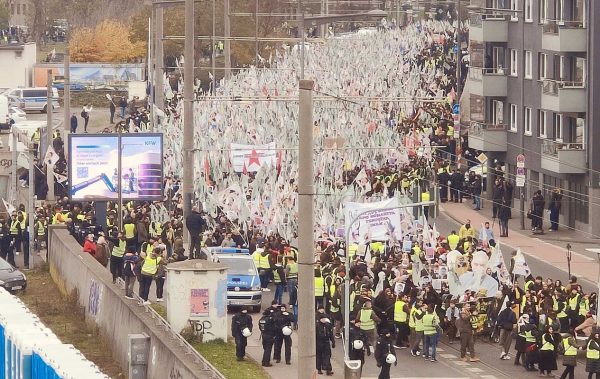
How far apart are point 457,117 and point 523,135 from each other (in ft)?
16.1

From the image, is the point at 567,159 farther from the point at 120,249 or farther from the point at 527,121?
the point at 120,249

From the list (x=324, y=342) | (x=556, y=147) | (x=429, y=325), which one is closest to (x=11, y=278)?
(x=429, y=325)

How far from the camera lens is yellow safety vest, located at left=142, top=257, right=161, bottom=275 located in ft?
142

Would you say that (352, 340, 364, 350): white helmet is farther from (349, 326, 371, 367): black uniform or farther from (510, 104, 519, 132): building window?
(510, 104, 519, 132): building window

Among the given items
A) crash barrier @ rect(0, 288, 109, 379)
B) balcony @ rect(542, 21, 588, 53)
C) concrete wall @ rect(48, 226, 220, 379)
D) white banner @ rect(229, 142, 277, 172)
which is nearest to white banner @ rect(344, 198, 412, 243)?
concrete wall @ rect(48, 226, 220, 379)

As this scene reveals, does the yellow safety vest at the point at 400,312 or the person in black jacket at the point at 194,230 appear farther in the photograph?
the person in black jacket at the point at 194,230

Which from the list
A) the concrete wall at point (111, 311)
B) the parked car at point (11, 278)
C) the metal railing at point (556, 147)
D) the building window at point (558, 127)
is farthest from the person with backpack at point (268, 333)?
the building window at point (558, 127)

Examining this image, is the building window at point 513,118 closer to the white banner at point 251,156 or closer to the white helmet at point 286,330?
the white banner at point 251,156

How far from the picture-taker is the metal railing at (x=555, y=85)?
6534 cm

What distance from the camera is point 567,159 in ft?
213

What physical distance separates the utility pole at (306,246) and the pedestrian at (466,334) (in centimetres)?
1290

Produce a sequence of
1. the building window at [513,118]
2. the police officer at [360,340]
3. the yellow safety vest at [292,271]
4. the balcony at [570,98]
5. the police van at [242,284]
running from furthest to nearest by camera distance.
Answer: the building window at [513,118] → the balcony at [570,98] → the police van at [242,284] → the yellow safety vest at [292,271] → the police officer at [360,340]

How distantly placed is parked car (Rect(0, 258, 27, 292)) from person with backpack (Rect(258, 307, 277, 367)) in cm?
1358

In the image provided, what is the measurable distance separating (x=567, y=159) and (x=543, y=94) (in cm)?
364
